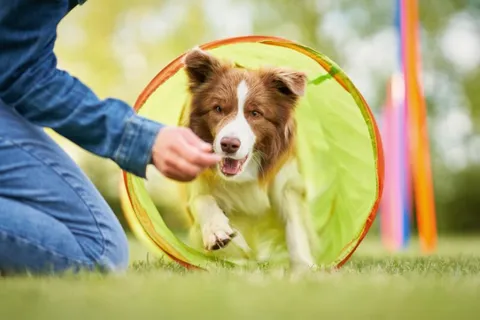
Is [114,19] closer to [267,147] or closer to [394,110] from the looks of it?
[394,110]

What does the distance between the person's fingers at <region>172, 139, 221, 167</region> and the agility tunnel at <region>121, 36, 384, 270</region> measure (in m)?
1.35

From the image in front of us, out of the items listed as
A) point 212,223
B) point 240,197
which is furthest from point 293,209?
point 212,223

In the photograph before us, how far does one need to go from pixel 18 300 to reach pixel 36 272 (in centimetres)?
47

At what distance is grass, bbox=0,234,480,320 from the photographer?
1.37 m

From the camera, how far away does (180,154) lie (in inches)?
61.1

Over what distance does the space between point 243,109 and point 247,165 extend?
9.6 inches

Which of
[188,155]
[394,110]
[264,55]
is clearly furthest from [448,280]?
[394,110]

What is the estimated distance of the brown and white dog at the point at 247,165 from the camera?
8.94ft

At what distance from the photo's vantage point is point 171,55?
35.7ft

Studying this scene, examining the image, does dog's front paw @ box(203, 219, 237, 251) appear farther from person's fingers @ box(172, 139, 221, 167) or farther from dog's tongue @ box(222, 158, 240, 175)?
person's fingers @ box(172, 139, 221, 167)

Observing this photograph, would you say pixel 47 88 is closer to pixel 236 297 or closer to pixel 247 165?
pixel 236 297

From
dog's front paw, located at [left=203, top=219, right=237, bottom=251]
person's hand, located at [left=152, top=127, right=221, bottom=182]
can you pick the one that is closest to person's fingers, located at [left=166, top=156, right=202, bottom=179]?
person's hand, located at [left=152, top=127, right=221, bottom=182]

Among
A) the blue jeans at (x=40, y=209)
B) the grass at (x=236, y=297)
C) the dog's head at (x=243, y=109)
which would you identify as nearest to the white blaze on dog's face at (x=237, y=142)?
the dog's head at (x=243, y=109)

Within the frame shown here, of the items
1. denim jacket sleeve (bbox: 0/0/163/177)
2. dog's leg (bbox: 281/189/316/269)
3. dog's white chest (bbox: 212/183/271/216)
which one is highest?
denim jacket sleeve (bbox: 0/0/163/177)
